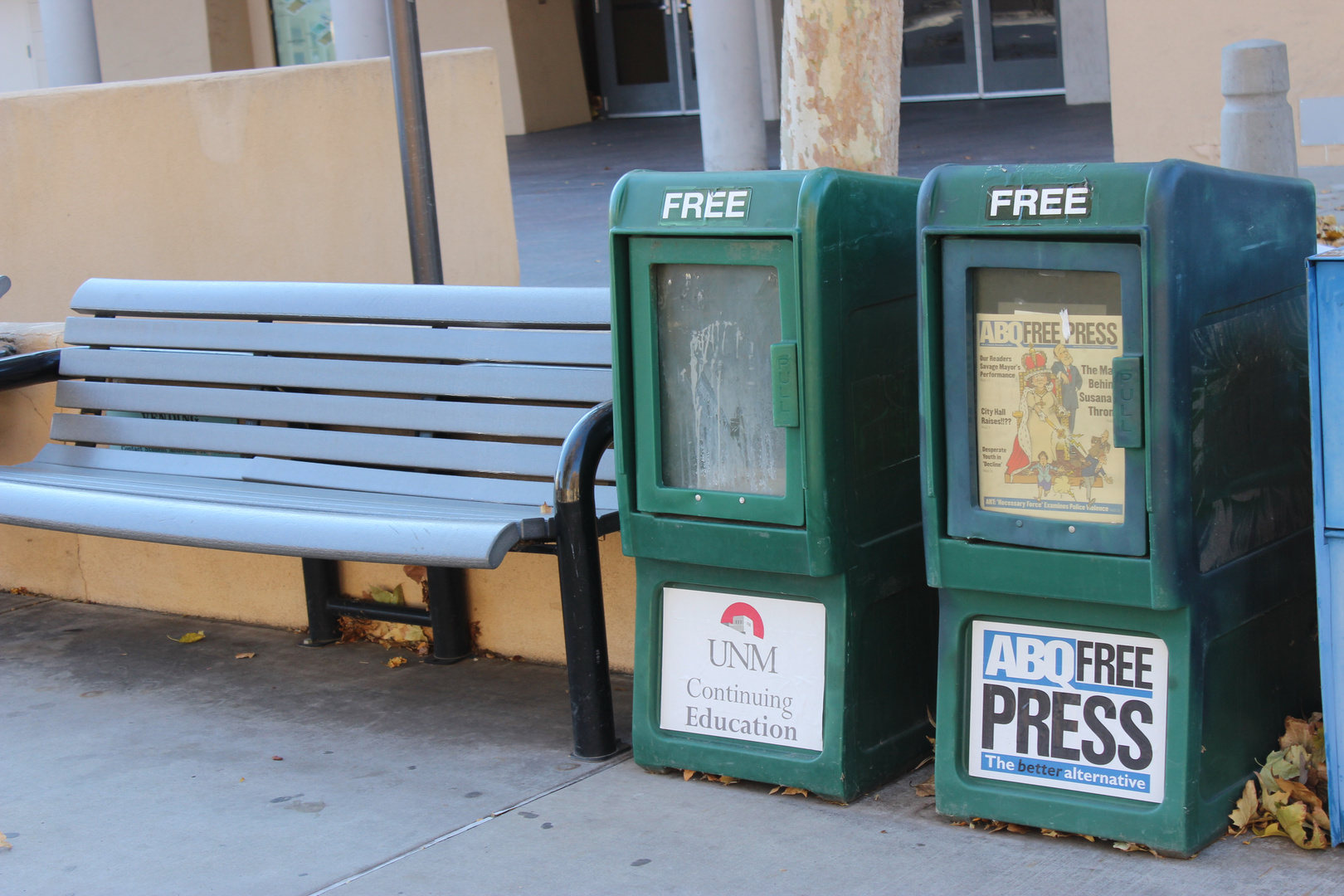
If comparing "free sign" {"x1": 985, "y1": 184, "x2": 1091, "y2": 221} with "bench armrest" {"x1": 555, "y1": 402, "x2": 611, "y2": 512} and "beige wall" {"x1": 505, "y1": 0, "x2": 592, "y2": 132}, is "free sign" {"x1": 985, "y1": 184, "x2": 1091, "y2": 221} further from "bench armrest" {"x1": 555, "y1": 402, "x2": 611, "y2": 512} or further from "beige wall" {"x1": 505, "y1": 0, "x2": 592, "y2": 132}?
"beige wall" {"x1": 505, "y1": 0, "x2": 592, "y2": 132}

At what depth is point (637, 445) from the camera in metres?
3.44

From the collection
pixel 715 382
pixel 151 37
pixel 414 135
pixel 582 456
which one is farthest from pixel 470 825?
pixel 151 37

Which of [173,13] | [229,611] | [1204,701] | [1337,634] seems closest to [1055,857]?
[1204,701]

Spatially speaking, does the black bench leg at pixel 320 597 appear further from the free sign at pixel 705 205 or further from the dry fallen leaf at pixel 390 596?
the free sign at pixel 705 205

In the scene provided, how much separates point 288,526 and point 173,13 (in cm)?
1919

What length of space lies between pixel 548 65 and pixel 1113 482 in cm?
1877

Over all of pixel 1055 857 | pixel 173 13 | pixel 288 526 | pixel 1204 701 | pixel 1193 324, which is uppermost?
pixel 173 13

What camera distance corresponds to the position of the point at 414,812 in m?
3.45

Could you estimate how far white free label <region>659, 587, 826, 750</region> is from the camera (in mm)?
3346

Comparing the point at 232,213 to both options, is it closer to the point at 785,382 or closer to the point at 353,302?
→ the point at 353,302

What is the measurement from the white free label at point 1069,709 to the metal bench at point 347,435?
3.07 ft

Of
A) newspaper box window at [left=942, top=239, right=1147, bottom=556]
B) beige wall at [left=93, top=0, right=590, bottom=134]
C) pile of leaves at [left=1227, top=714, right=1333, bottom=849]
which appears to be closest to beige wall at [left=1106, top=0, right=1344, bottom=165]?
pile of leaves at [left=1227, top=714, right=1333, bottom=849]

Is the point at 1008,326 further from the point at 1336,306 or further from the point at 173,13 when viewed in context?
the point at 173,13

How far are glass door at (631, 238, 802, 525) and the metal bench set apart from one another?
0.20m
